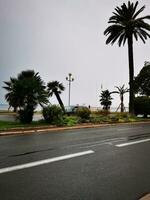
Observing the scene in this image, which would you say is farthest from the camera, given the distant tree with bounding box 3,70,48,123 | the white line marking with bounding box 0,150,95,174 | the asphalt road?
the distant tree with bounding box 3,70,48,123

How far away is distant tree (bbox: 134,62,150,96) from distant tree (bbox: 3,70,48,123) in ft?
119

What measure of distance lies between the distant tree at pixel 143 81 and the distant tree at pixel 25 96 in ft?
119

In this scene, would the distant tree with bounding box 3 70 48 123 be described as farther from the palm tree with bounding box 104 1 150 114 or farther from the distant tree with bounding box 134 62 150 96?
the distant tree with bounding box 134 62 150 96

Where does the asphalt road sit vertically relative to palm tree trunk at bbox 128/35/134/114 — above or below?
below

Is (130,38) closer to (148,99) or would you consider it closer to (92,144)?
(148,99)

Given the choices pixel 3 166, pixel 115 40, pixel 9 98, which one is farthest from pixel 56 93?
pixel 3 166

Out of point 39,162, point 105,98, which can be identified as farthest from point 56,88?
point 39,162

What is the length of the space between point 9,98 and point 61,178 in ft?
59.8

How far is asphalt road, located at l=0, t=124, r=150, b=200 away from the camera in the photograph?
6176mm

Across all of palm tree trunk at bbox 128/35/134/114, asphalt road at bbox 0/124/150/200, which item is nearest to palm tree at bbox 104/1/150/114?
palm tree trunk at bbox 128/35/134/114

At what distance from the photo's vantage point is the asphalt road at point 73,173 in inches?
243

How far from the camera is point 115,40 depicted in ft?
141

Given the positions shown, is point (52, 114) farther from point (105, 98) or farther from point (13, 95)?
point (105, 98)

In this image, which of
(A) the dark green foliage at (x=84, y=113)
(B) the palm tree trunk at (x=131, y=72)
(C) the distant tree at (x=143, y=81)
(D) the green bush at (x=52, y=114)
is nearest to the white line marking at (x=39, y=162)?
(D) the green bush at (x=52, y=114)
